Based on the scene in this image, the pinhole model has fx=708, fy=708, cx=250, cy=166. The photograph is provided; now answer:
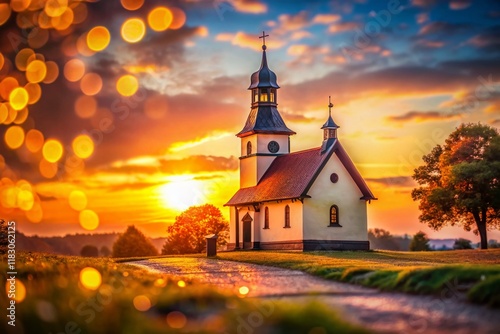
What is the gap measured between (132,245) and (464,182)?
30.1m

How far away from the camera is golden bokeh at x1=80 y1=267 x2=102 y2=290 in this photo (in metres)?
15.8

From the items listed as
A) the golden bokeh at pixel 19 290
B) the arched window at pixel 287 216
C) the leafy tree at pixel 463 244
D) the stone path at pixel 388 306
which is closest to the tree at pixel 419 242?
the leafy tree at pixel 463 244

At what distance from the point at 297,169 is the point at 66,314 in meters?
36.8

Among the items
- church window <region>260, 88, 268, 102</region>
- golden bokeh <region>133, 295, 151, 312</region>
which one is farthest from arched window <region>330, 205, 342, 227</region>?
golden bokeh <region>133, 295, 151, 312</region>

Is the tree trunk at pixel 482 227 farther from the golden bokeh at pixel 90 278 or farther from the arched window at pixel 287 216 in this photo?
the golden bokeh at pixel 90 278

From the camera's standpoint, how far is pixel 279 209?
48.7 meters

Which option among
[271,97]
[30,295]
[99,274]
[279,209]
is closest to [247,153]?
[271,97]

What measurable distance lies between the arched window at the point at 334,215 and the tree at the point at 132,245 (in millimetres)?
22851

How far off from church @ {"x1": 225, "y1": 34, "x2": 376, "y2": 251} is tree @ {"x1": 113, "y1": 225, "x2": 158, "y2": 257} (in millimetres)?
12606

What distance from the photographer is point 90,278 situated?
17562 millimetres

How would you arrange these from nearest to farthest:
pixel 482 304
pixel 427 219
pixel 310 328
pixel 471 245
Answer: pixel 310 328
pixel 482 304
pixel 427 219
pixel 471 245

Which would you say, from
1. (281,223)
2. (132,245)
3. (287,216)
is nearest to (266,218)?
(281,223)

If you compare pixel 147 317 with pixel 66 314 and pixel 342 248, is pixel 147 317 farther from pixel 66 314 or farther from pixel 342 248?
pixel 342 248

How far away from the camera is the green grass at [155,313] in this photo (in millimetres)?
11039
